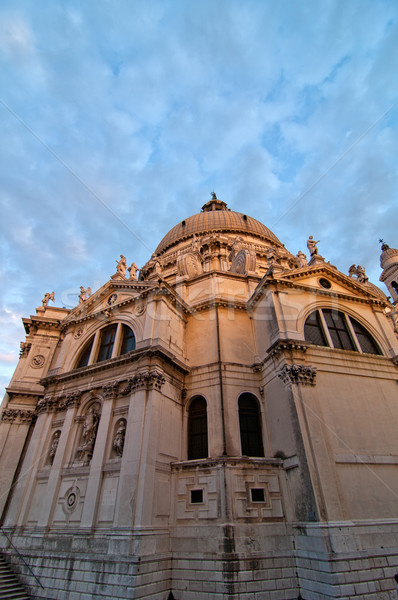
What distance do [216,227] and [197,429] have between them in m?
22.8

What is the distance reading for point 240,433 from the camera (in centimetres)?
1577

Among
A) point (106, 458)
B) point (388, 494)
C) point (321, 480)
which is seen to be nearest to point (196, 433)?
point (106, 458)

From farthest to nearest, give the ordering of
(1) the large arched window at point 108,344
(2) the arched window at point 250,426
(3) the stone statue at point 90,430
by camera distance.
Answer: (1) the large arched window at point 108,344
(3) the stone statue at point 90,430
(2) the arched window at point 250,426

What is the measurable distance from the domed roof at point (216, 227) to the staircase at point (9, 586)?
27809 mm

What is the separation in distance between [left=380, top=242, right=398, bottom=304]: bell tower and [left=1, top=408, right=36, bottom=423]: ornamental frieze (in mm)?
37265

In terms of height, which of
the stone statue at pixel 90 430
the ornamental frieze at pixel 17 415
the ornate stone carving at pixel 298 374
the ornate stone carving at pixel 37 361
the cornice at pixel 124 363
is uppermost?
the ornate stone carving at pixel 37 361

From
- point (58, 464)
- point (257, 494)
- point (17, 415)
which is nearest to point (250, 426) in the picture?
point (257, 494)

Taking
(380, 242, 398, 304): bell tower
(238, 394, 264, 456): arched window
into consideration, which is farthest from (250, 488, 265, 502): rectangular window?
(380, 242, 398, 304): bell tower

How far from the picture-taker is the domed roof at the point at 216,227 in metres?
34.1

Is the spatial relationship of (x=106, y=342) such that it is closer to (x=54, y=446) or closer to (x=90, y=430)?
(x=90, y=430)

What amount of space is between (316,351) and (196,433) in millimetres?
7191

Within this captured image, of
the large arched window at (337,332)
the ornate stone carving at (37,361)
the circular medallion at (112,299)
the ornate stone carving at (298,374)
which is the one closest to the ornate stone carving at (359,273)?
the large arched window at (337,332)

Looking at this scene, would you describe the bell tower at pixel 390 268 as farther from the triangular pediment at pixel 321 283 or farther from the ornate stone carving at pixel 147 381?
the ornate stone carving at pixel 147 381

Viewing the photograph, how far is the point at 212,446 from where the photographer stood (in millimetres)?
15203
